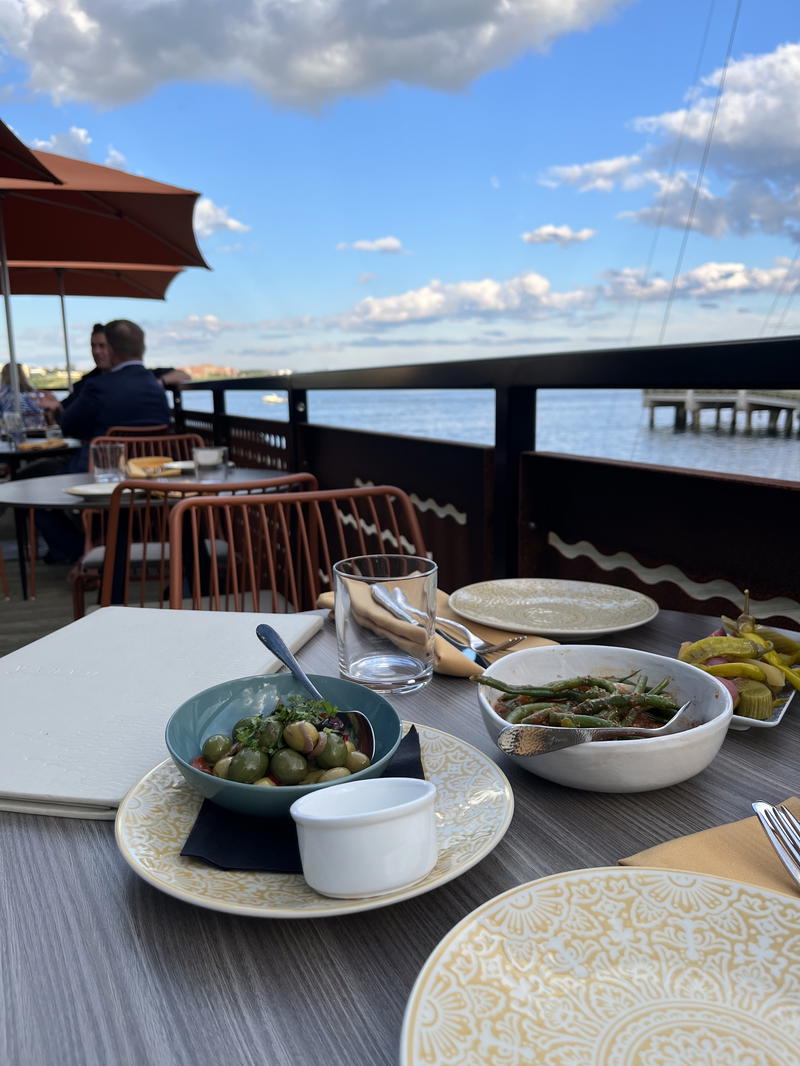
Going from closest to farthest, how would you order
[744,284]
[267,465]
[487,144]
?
[267,465]
[744,284]
[487,144]

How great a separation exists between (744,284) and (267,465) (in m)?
43.9

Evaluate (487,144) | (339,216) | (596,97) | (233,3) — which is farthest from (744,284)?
(233,3)

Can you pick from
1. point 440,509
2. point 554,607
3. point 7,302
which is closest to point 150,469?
point 440,509

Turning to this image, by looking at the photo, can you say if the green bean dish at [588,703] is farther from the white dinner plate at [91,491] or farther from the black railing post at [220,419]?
the black railing post at [220,419]

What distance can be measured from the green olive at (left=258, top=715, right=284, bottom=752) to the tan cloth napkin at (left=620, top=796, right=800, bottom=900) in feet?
0.97

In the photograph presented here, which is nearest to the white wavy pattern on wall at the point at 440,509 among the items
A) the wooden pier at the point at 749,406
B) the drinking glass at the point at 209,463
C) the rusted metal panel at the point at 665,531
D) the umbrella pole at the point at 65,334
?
the rusted metal panel at the point at 665,531

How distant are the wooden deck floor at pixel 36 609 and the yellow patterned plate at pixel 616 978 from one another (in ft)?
11.3

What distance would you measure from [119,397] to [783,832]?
17.0 ft

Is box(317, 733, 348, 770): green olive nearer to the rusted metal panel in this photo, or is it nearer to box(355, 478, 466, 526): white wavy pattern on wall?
the rusted metal panel

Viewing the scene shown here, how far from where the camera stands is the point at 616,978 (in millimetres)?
451

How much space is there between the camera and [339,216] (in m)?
51.0

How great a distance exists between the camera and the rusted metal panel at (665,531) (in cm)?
157

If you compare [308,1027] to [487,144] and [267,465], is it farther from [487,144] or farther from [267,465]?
[487,144]

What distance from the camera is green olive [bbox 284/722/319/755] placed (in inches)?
24.7
